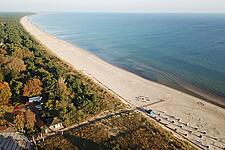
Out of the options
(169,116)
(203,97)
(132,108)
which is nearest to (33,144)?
(132,108)

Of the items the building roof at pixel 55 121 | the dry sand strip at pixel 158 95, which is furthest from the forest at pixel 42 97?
the dry sand strip at pixel 158 95

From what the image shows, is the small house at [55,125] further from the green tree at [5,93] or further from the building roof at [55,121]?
the green tree at [5,93]

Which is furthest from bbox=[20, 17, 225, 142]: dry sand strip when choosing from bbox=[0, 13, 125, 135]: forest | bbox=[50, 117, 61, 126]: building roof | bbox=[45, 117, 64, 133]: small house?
bbox=[50, 117, 61, 126]: building roof

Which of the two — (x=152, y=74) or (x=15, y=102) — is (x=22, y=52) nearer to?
(x=15, y=102)

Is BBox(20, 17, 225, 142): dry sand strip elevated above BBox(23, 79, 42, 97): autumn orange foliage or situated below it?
below

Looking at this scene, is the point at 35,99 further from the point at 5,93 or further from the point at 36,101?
the point at 5,93

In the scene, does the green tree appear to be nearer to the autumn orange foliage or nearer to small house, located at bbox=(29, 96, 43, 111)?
the autumn orange foliage
